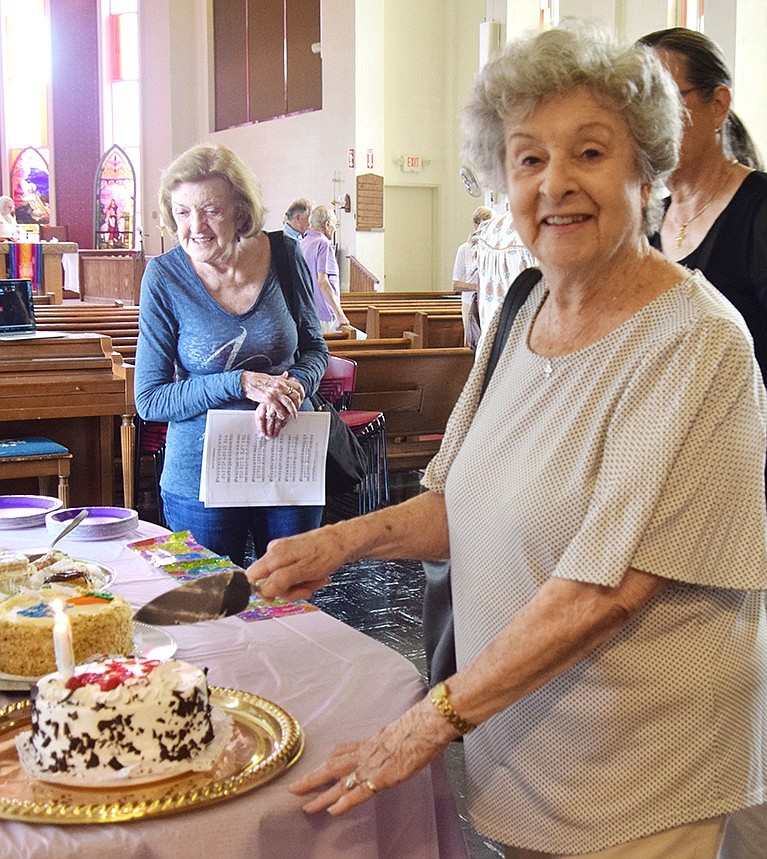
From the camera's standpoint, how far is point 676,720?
48.0 inches

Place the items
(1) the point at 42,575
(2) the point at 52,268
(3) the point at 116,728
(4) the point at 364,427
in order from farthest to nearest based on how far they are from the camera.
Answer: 1. (2) the point at 52,268
2. (4) the point at 364,427
3. (1) the point at 42,575
4. (3) the point at 116,728

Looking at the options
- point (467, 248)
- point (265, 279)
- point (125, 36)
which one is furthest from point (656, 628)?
point (125, 36)

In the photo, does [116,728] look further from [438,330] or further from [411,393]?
[438,330]

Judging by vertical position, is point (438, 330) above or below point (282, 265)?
below

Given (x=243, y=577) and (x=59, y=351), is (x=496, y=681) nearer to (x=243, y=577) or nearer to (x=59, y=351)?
(x=243, y=577)

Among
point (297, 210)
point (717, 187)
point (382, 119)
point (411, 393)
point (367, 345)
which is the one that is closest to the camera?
point (717, 187)

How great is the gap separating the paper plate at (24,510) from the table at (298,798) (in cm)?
50

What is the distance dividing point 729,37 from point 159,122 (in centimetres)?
1124

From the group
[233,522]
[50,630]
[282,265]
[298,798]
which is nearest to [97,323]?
[282,265]

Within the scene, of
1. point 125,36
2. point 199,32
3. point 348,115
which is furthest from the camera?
point 125,36

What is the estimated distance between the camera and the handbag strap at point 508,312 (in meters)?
1.50

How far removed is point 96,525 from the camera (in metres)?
2.19

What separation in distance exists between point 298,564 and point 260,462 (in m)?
1.21

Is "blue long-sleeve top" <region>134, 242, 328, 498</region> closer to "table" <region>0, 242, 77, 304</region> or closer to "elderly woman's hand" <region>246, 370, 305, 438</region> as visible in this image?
"elderly woman's hand" <region>246, 370, 305, 438</region>
